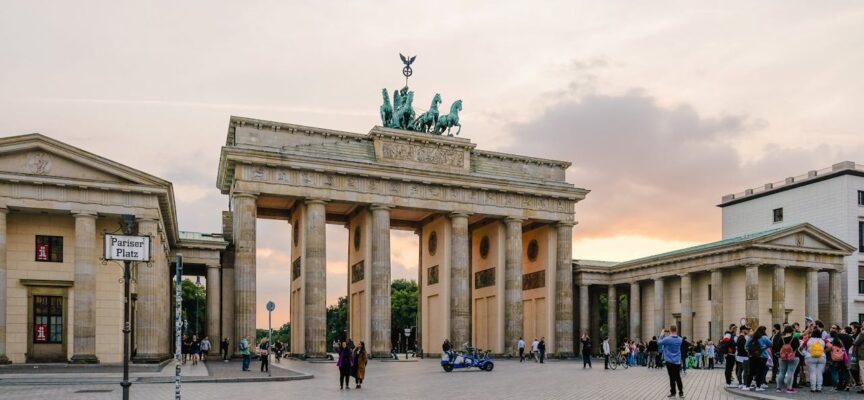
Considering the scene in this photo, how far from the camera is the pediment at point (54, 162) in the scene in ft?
114

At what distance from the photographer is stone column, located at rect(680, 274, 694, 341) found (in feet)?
191

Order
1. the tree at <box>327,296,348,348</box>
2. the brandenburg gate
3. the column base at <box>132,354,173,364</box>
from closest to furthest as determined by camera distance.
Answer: the column base at <box>132,354,173,364</box>, the brandenburg gate, the tree at <box>327,296,348,348</box>

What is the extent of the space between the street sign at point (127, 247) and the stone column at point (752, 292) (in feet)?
145

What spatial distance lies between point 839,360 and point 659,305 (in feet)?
128

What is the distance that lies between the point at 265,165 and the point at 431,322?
18.6m

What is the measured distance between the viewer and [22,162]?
116 ft

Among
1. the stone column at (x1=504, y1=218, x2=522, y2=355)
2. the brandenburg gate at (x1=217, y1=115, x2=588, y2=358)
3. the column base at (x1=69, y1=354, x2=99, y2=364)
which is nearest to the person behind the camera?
the column base at (x1=69, y1=354, x2=99, y2=364)

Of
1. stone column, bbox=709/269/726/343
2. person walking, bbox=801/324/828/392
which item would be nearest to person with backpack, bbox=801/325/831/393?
person walking, bbox=801/324/828/392

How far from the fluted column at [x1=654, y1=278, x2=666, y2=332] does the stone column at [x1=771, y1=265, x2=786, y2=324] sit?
9.11 meters

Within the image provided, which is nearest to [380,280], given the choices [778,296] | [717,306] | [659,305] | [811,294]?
[659,305]

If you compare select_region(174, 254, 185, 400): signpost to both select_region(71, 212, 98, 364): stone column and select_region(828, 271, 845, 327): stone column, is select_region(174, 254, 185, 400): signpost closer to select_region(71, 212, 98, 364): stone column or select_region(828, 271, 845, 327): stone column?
select_region(71, 212, 98, 364): stone column

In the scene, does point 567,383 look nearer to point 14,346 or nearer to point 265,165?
point 14,346

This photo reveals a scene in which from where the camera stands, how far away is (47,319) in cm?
3684

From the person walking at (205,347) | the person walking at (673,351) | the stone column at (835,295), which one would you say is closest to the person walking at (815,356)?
the person walking at (673,351)
